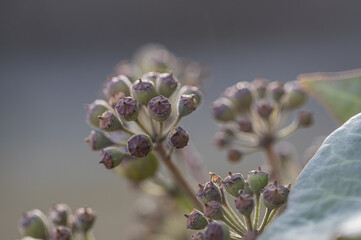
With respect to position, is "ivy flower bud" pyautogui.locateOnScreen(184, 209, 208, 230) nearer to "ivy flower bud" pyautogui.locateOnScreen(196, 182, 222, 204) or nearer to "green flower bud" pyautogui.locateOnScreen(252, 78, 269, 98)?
"ivy flower bud" pyautogui.locateOnScreen(196, 182, 222, 204)

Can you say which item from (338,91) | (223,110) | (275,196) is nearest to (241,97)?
(223,110)

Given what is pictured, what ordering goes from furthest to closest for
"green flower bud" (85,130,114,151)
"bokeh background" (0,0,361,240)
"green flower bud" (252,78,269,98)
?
"bokeh background" (0,0,361,240) < "green flower bud" (252,78,269,98) < "green flower bud" (85,130,114,151)

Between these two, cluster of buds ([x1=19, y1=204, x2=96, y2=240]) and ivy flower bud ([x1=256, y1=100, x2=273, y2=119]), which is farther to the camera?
ivy flower bud ([x1=256, y1=100, x2=273, y2=119])

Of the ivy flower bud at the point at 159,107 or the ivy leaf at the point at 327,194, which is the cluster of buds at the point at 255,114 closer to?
the ivy flower bud at the point at 159,107

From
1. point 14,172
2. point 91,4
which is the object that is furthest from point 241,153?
point 91,4

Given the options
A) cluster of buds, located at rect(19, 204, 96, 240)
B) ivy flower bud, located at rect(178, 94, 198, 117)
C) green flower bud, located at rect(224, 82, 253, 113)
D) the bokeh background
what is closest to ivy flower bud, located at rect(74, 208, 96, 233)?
cluster of buds, located at rect(19, 204, 96, 240)

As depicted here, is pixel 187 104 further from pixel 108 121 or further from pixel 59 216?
pixel 59 216
